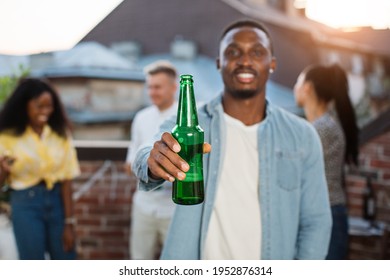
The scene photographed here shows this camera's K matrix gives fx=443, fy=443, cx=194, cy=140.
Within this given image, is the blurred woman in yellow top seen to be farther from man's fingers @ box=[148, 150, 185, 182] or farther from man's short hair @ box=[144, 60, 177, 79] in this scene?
man's fingers @ box=[148, 150, 185, 182]

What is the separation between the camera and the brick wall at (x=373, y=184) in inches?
85.7

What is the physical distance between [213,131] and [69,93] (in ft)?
12.9

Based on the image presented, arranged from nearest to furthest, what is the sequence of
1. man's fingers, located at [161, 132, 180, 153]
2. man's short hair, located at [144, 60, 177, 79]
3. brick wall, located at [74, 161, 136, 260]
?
man's fingers, located at [161, 132, 180, 153], man's short hair, located at [144, 60, 177, 79], brick wall, located at [74, 161, 136, 260]

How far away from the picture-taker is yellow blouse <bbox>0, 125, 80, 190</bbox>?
170 cm

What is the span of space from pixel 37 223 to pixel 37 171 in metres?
0.20

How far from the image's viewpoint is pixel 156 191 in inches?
75.7

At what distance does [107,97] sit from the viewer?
205 inches

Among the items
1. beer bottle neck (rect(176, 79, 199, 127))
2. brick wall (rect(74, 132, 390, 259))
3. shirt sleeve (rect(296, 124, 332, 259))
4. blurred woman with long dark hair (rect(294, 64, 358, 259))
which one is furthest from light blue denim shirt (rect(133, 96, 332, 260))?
brick wall (rect(74, 132, 390, 259))

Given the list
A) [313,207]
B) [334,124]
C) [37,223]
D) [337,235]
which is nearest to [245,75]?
[313,207]

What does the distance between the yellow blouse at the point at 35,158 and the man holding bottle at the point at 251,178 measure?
736mm

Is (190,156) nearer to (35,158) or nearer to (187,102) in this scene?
(187,102)

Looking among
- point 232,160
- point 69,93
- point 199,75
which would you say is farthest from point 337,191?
point 199,75

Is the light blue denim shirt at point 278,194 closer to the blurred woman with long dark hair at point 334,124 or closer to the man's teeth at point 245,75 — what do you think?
the man's teeth at point 245,75

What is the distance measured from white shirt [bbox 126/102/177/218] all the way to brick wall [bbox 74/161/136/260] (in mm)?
358
